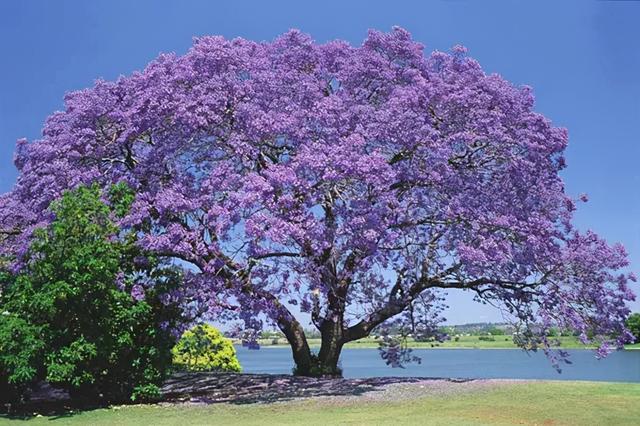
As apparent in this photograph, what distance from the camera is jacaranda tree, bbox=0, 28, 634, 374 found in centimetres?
1766

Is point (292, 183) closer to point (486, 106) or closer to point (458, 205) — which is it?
point (458, 205)

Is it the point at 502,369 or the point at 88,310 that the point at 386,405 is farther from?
the point at 502,369

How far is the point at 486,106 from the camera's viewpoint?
1994cm

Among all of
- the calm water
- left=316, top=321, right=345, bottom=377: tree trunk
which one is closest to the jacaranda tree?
left=316, top=321, right=345, bottom=377: tree trunk

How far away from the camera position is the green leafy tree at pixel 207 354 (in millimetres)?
27062

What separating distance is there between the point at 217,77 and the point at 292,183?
4118 mm

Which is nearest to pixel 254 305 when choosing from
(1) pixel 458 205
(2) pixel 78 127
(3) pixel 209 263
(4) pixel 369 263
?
(3) pixel 209 263

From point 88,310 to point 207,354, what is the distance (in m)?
12.5

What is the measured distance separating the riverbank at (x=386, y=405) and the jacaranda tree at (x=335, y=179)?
2025 mm

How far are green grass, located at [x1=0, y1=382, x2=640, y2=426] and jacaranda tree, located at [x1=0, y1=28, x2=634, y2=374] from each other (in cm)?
297

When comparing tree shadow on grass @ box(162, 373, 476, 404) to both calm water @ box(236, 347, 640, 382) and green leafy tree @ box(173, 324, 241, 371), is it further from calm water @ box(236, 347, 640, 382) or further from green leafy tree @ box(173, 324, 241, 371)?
calm water @ box(236, 347, 640, 382)

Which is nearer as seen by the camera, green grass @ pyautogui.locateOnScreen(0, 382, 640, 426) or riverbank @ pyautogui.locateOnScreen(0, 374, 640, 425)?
green grass @ pyautogui.locateOnScreen(0, 382, 640, 426)

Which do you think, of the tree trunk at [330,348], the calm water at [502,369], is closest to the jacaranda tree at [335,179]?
the tree trunk at [330,348]

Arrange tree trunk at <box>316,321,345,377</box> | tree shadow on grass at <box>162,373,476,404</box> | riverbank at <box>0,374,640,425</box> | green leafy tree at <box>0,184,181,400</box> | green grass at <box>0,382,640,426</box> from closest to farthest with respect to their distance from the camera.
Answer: green grass at <box>0,382,640,426</box> < riverbank at <box>0,374,640,425</box> < green leafy tree at <box>0,184,181,400</box> < tree shadow on grass at <box>162,373,476,404</box> < tree trunk at <box>316,321,345,377</box>
